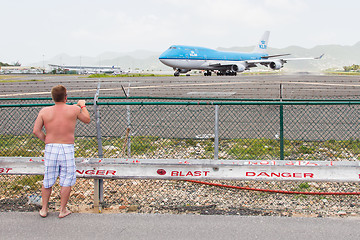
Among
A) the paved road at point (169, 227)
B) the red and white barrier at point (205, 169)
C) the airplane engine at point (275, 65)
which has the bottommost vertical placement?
the paved road at point (169, 227)

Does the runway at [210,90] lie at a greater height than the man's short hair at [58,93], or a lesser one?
greater

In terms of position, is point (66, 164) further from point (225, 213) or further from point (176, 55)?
point (176, 55)

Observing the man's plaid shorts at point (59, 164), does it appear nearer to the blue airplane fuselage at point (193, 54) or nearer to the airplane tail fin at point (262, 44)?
the blue airplane fuselage at point (193, 54)

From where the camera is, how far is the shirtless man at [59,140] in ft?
12.8

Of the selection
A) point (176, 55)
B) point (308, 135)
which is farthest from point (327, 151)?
point (176, 55)

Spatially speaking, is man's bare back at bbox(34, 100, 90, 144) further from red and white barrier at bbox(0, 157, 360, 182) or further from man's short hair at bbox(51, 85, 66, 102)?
red and white barrier at bbox(0, 157, 360, 182)

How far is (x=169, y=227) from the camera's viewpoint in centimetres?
370

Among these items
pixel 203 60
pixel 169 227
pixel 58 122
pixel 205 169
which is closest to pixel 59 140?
pixel 58 122

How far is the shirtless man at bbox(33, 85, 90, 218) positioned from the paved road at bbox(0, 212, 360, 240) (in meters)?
0.27

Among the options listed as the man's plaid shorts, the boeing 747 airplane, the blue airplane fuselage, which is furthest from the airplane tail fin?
the man's plaid shorts

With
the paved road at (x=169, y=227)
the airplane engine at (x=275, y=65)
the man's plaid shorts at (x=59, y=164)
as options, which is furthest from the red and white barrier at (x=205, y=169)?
the airplane engine at (x=275, y=65)

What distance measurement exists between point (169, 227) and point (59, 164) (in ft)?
4.91

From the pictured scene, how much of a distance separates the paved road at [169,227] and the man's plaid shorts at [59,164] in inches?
17.7

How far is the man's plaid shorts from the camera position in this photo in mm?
3891
